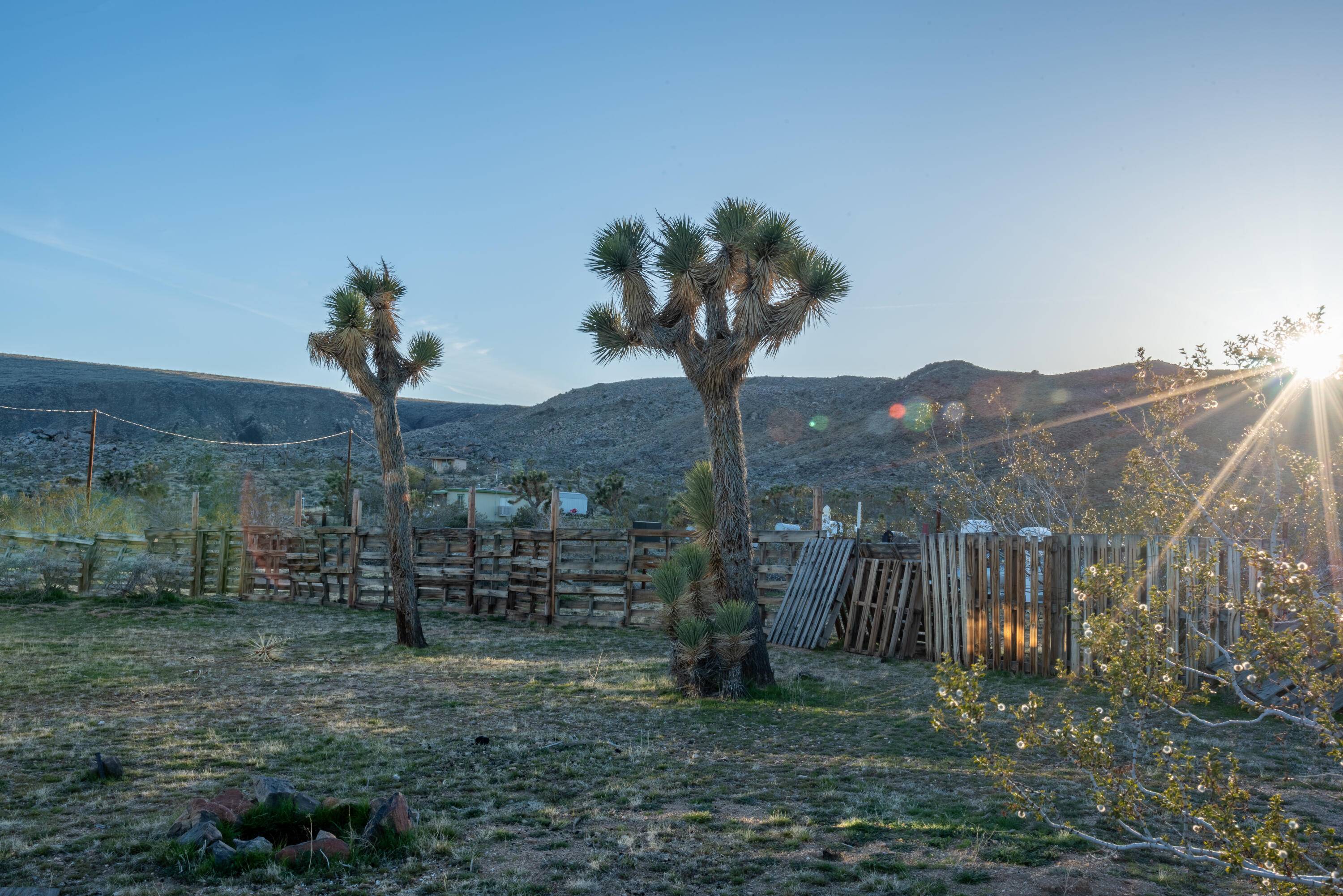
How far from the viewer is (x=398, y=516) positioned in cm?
1356

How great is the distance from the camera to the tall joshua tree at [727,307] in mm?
9508

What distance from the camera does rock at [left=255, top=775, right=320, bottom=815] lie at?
4.62 m

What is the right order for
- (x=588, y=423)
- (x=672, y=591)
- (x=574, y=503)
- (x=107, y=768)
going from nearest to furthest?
(x=107, y=768) → (x=672, y=591) → (x=574, y=503) → (x=588, y=423)

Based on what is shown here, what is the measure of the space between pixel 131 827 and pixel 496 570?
12971 mm

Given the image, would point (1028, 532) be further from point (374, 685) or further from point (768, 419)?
point (768, 419)

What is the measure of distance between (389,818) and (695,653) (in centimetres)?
507

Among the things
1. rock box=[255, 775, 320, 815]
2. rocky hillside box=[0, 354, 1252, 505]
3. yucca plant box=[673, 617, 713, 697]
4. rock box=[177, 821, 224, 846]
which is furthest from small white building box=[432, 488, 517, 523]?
rock box=[177, 821, 224, 846]

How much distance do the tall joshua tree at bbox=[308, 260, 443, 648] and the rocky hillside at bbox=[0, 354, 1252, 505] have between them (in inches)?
1377

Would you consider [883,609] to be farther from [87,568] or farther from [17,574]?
[17,574]

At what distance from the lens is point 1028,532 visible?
38.2ft

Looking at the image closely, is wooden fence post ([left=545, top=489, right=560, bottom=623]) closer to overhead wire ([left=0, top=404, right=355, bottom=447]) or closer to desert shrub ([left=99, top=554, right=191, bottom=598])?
desert shrub ([left=99, top=554, right=191, bottom=598])

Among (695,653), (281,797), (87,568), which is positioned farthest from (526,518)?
(281,797)

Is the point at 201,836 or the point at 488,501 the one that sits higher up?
the point at 488,501

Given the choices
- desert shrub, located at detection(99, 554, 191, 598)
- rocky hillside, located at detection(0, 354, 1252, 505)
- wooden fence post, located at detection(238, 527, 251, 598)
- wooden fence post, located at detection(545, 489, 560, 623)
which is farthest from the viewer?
rocky hillside, located at detection(0, 354, 1252, 505)
